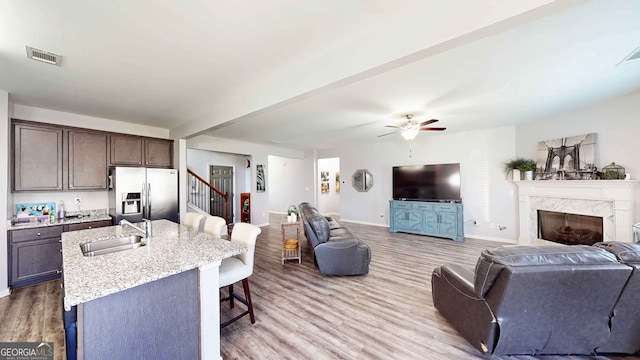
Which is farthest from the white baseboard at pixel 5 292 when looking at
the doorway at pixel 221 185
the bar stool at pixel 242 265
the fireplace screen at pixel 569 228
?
the fireplace screen at pixel 569 228

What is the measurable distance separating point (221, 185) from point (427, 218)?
6266mm

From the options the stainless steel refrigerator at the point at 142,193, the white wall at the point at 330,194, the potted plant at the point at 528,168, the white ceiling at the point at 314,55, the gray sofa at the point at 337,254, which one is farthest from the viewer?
the white wall at the point at 330,194

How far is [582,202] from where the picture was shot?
12.7ft

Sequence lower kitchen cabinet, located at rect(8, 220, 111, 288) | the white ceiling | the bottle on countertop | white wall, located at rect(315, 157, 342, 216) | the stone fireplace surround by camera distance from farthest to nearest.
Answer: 1. white wall, located at rect(315, 157, 342, 216)
2. the bottle on countertop
3. the stone fireplace surround
4. lower kitchen cabinet, located at rect(8, 220, 111, 288)
5. the white ceiling

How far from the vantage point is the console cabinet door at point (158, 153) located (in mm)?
4227

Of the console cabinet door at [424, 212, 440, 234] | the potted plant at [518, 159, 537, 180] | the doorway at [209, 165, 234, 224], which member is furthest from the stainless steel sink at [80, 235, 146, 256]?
the potted plant at [518, 159, 537, 180]

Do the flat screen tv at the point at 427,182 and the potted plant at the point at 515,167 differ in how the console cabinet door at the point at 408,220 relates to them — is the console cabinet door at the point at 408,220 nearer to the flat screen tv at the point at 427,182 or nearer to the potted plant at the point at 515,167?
the flat screen tv at the point at 427,182

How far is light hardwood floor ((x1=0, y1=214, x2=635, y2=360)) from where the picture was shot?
6.24 ft

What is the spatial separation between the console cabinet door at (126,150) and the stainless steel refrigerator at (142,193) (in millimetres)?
224

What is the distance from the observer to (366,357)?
5.96 feet

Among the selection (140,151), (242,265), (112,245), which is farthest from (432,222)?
(140,151)

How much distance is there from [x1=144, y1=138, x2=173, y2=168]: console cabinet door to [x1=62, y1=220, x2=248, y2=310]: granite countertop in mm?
2233

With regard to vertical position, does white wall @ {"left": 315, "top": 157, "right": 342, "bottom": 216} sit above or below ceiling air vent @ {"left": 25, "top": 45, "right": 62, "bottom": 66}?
below

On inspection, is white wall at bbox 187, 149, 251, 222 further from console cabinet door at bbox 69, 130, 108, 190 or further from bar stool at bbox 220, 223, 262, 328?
bar stool at bbox 220, 223, 262, 328
